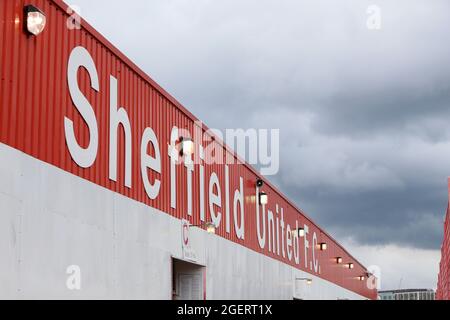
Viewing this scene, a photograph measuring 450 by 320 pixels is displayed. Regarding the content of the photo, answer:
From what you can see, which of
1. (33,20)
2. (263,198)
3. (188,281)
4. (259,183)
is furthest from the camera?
(259,183)

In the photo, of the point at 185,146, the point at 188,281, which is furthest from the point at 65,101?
the point at 188,281

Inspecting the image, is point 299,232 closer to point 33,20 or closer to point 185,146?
point 185,146

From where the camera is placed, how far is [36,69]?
1018cm

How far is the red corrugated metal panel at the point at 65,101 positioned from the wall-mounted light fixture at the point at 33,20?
11cm

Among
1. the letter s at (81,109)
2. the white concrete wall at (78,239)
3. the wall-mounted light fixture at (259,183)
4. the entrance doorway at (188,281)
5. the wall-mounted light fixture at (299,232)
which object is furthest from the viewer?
the wall-mounted light fixture at (299,232)

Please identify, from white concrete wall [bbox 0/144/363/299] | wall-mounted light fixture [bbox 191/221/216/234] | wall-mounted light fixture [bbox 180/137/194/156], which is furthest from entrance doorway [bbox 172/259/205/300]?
wall-mounted light fixture [bbox 180/137/194/156]

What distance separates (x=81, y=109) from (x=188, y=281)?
603cm

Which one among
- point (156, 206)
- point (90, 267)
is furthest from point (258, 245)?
point (90, 267)

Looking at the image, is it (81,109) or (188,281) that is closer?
(81,109)

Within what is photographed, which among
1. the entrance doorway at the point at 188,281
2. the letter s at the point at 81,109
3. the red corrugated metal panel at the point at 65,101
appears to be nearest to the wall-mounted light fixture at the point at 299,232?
the red corrugated metal panel at the point at 65,101

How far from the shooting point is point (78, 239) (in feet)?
35.4

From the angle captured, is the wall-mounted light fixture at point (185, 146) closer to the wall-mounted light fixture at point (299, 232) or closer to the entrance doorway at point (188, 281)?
the entrance doorway at point (188, 281)

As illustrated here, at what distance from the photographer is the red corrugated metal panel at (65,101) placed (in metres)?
9.58

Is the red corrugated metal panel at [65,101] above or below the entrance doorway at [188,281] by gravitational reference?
above
